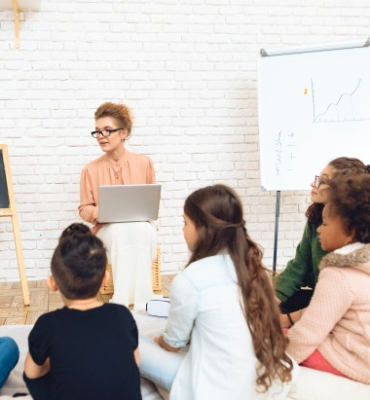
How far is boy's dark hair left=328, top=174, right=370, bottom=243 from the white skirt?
1383 mm

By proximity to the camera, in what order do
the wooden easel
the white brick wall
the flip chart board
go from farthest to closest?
the white brick wall → the flip chart board → the wooden easel

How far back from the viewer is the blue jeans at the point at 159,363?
1460 mm

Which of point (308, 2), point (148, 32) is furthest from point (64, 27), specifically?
point (308, 2)

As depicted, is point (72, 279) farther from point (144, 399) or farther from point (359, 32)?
point (359, 32)

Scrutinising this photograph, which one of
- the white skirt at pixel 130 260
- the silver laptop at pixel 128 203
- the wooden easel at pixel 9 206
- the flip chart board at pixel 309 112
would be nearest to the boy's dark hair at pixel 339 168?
the silver laptop at pixel 128 203

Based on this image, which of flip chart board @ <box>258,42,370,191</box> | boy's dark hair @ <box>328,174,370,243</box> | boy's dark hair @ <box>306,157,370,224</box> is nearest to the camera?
boy's dark hair @ <box>328,174,370,243</box>

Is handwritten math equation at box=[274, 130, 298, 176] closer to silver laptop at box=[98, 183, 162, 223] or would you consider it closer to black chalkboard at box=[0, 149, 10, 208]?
silver laptop at box=[98, 183, 162, 223]

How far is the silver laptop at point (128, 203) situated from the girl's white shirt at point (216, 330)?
1241 mm

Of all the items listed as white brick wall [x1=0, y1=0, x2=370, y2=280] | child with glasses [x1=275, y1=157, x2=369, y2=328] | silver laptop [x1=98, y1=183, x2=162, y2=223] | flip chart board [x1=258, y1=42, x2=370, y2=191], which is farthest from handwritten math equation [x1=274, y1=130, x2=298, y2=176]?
child with glasses [x1=275, y1=157, x2=369, y2=328]

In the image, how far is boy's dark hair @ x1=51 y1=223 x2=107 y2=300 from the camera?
4.02 feet

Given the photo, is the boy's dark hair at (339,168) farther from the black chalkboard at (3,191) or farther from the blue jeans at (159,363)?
the black chalkboard at (3,191)

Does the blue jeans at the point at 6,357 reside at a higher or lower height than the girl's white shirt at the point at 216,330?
lower

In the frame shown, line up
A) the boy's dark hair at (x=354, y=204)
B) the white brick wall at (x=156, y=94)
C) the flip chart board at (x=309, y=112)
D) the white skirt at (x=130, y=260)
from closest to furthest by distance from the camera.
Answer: the boy's dark hair at (x=354, y=204) → the white skirt at (x=130, y=260) → the flip chart board at (x=309, y=112) → the white brick wall at (x=156, y=94)

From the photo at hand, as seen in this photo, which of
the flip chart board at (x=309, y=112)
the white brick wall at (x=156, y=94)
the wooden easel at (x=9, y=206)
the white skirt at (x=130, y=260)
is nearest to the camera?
the white skirt at (x=130, y=260)
